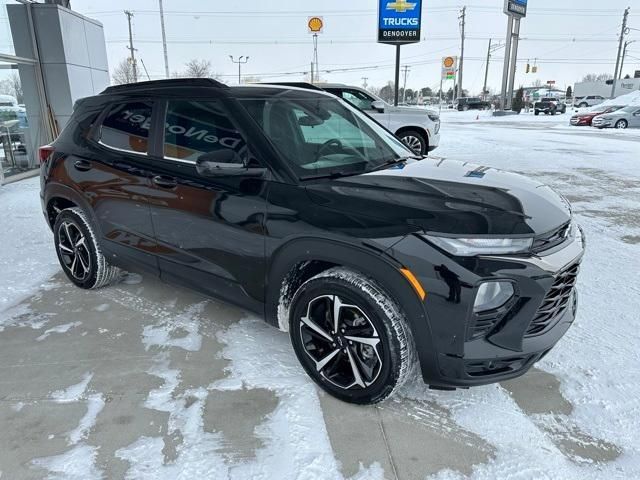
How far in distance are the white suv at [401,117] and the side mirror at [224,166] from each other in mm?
7944

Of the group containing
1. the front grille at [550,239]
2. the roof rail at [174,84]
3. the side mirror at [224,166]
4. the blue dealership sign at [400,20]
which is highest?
the blue dealership sign at [400,20]

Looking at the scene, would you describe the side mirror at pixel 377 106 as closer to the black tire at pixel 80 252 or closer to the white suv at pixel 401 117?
the white suv at pixel 401 117

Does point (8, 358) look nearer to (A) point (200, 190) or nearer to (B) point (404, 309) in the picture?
(A) point (200, 190)

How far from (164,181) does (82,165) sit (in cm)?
112

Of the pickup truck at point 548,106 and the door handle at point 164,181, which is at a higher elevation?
the door handle at point 164,181

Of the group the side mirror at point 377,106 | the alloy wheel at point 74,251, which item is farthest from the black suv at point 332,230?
the side mirror at point 377,106

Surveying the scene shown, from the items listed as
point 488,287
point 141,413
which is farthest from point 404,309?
point 141,413

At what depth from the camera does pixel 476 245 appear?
2125 millimetres

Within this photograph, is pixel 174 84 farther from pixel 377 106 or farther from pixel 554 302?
pixel 377 106

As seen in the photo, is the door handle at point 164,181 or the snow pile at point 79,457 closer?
the snow pile at point 79,457

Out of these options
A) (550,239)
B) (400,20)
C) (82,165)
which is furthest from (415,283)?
(400,20)

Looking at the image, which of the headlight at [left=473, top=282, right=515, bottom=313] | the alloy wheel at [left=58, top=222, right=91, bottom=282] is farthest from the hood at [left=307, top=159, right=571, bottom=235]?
the alloy wheel at [left=58, top=222, right=91, bottom=282]

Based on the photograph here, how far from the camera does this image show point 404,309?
226 centimetres

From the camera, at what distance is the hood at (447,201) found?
7.22ft
